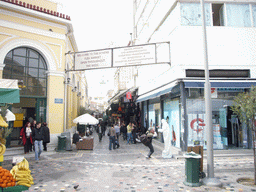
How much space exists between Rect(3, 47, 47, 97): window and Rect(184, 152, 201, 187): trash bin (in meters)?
10.3

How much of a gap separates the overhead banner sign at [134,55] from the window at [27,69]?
16.1 ft

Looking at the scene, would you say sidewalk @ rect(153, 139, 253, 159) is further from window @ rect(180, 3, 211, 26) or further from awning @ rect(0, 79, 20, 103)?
awning @ rect(0, 79, 20, 103)

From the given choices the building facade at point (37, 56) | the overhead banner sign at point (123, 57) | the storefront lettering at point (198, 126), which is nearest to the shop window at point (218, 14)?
the overhead banner sign at point (123, 57)

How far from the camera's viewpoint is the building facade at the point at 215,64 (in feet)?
34.2

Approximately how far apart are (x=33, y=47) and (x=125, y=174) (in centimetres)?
984

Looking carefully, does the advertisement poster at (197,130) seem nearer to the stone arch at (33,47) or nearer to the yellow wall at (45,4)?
the stone arch at (33,47)

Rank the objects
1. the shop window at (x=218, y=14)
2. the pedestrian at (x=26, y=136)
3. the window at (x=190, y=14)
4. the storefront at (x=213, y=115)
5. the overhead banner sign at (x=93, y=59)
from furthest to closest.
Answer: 1. the overhead banner sign at (x=93, y=59)
2. the shop window at (x=218, y=14)
3. the pedestrian at (x=26, y=136)
4. the window at (x=190, y=14)
5. the storefront at (x=213, y=115)

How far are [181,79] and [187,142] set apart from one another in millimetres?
3230

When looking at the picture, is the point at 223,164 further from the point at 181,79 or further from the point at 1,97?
the point at 1,97

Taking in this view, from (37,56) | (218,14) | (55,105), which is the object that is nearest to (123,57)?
(55,105)

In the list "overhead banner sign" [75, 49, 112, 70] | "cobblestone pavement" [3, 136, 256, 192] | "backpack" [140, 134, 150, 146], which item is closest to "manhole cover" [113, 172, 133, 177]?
"cobblestone pavement" [3, 136, 256, 192]

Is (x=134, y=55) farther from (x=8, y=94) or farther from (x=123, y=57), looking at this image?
(x=8, y=94)

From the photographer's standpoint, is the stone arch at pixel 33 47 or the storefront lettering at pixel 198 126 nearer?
the storefront lettering at pixel 198 126

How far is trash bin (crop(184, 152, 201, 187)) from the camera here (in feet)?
19.5
